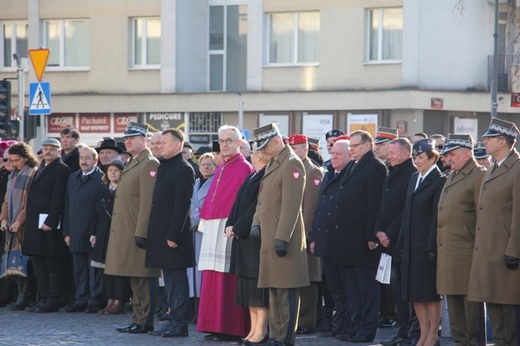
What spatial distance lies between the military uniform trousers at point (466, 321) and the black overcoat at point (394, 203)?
115 cm

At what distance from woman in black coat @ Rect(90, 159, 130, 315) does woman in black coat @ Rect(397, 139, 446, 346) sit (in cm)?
497

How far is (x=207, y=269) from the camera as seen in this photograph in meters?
13.5

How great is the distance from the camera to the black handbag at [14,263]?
16672 mm

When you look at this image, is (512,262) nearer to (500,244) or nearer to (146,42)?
(500,244)

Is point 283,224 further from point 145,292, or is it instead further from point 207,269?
point 145,292

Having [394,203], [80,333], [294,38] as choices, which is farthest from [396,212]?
[294,38]

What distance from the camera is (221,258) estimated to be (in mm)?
13359

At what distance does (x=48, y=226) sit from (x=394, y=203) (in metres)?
5.63

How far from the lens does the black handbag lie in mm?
16672

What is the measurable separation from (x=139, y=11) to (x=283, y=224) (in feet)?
96.3

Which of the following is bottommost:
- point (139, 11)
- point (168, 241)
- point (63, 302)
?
point (63, 302)

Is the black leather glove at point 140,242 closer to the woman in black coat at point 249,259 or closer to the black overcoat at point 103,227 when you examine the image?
the woman in black coat at point 249,259

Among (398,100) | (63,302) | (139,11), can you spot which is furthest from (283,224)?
(139,11)

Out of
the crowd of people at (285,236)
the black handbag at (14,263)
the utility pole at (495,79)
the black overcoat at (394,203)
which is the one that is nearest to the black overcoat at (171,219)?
the crowd of people at (285,236)
